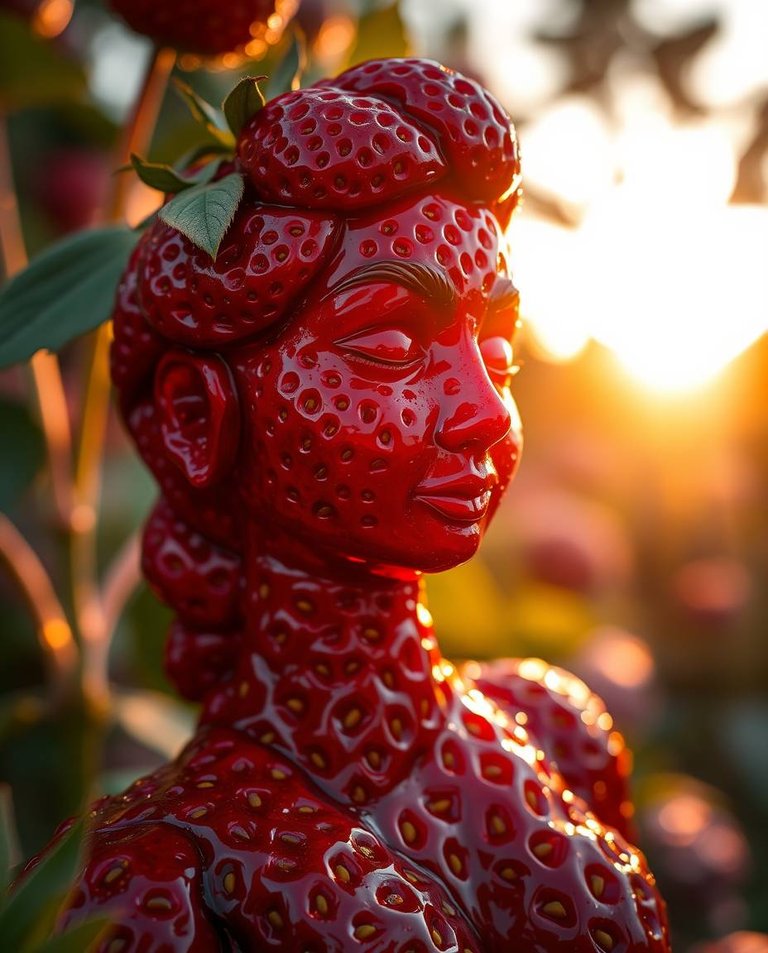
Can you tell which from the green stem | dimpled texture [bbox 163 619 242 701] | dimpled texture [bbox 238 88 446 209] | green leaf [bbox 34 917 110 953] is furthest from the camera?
the green stem

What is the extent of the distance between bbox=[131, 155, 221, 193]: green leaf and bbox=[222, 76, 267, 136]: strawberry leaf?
2 cm

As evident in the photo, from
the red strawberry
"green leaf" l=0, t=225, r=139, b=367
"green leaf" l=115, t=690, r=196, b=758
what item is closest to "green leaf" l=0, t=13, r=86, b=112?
the red strawberry

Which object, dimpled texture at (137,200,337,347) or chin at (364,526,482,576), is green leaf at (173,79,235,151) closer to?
dimpled texture at (137,200,337,347)

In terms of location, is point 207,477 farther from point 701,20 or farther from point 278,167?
point 701,20

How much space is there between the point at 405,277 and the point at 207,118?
0.18m

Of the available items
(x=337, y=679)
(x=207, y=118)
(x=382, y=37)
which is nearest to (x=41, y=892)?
(x=337, y=679)

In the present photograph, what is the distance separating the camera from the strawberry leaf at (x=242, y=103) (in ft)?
1.66

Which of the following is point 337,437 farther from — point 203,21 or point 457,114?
point 203,21

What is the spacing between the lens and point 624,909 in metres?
0.50

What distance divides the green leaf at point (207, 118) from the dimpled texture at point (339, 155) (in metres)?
0.08

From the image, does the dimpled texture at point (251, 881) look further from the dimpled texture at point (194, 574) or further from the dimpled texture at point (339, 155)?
the dimpled texture at point (339, 155)

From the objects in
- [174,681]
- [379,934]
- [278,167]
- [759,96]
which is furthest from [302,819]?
[759,96]

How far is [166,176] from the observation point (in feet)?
1.72

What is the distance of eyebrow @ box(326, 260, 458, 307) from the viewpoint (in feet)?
1.56
